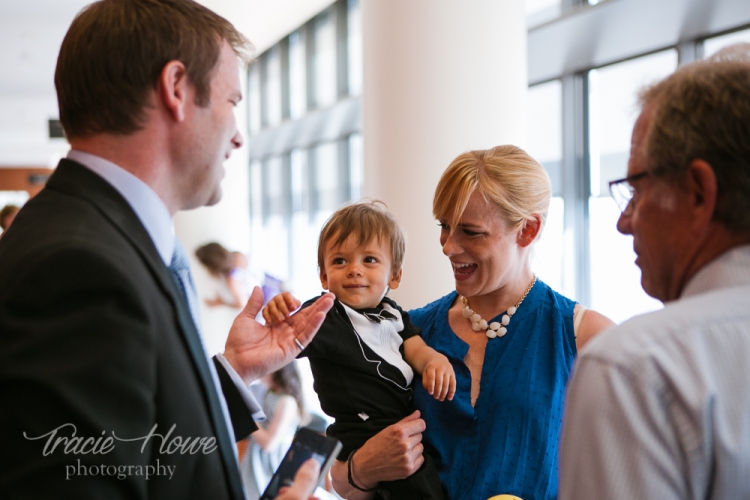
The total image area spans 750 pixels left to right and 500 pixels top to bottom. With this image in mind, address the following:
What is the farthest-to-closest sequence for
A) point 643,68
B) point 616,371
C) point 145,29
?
point 643,68
point 145,29
point 616,371

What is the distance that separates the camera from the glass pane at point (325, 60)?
8461 mm

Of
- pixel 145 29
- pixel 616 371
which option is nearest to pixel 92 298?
pixel 145 29

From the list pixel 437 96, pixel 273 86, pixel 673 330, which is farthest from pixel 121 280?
pixel 273 86

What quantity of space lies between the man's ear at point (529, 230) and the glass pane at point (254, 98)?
30.2 feet

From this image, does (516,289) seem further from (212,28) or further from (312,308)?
(212,28)

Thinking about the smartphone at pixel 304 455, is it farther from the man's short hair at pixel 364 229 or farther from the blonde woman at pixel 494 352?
the man's short hair at pixel 364 229

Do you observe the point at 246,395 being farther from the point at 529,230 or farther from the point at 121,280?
the point at 529,230

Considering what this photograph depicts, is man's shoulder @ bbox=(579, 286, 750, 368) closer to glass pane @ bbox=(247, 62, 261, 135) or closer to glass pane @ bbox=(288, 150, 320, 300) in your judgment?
glass pane @ bbox=(288, 150, 320, 300)

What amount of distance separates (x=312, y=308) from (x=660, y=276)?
1010mm

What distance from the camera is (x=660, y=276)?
1.09 metres

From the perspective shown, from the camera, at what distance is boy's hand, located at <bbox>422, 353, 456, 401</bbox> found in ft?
6.42

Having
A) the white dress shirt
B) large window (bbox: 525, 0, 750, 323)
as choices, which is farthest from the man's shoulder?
large window (bbox: 525, 0, 750, 323)

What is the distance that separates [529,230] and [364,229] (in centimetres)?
58

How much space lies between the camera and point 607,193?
5117 millimetres
